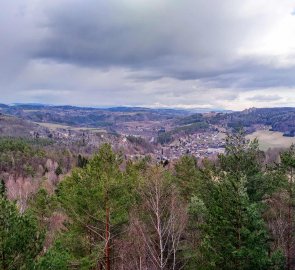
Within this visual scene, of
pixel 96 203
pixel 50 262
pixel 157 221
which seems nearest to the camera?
pixel 50 262

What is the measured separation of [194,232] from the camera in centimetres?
2894

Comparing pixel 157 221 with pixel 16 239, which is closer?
pixel 16 239

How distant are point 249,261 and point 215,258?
1.61 m

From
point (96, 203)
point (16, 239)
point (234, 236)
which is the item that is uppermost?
point (16, 239)

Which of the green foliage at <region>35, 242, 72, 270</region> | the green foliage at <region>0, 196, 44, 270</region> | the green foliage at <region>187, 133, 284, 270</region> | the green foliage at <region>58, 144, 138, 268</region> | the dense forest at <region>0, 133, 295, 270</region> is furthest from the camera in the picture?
the green foliage at <region>58, 144, 138, 268</region>

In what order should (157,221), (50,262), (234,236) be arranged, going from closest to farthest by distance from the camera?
(50,262) < (234,236) < (157,221)

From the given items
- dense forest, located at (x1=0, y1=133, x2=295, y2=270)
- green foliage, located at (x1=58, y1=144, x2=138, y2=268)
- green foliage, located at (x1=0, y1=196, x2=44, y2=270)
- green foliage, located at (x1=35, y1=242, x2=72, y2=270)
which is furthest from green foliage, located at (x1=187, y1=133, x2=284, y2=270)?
green foliage, located at (x1=0, y1=196, x2=44, y2=270)

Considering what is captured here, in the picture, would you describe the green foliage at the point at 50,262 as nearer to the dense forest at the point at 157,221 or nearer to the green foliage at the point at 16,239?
the dense forest at the point at 157,221

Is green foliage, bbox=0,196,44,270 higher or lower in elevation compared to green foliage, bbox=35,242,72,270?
higher

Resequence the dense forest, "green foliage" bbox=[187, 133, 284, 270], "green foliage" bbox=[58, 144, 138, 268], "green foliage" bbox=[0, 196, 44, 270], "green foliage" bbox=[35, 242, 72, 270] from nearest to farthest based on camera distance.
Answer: "green foliage" bbox=[0, 196, 44, 270], "green foliage" bbox=[35, 242, 72, 270], the dense forest, "green foliage" bbox=[187, 133, 284, 270], "green foliage" bbox=[58, 144, 138, 268]

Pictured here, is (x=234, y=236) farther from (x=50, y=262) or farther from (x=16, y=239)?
(x=16, y=239)

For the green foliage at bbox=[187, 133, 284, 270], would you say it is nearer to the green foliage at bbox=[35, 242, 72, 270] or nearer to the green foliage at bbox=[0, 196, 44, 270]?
the green foliage at bbox=[35, 242, 72, 270]

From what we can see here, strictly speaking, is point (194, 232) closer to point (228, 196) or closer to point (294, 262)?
point (294, 262)

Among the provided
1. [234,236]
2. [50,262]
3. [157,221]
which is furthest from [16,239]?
[234,236]
